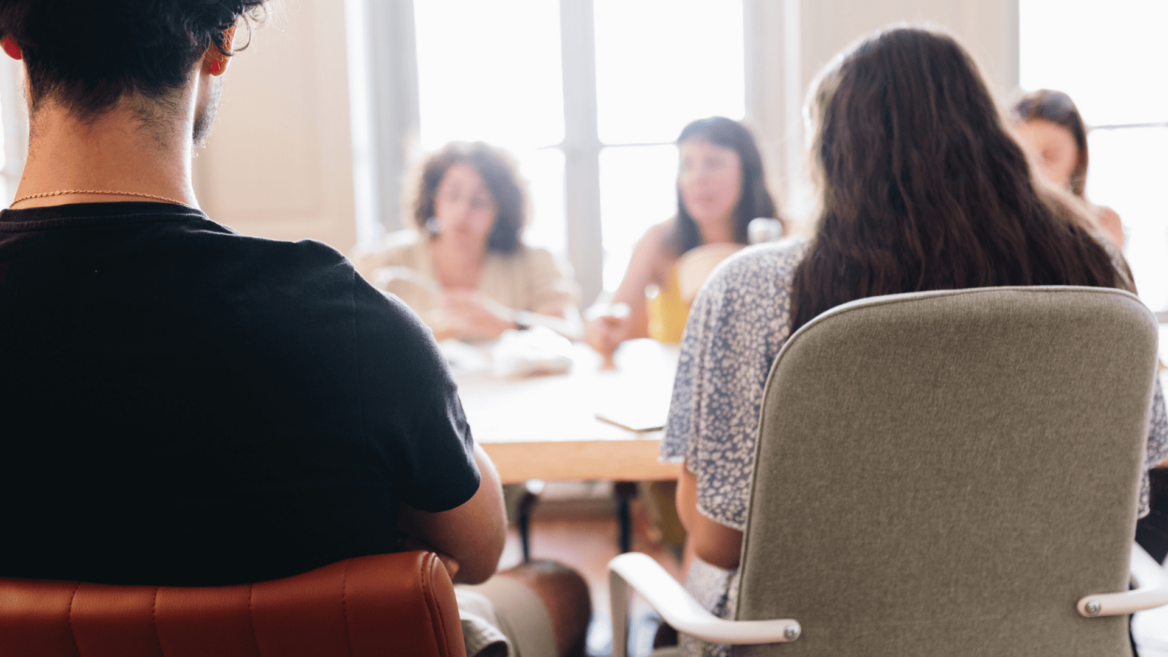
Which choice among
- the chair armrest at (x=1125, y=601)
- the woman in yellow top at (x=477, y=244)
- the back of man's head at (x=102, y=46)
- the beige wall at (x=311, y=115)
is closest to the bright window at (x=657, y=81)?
the beige wall at (x=311, y=115)

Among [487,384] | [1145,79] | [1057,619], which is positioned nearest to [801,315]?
[1057,619]

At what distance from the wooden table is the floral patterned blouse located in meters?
0.24

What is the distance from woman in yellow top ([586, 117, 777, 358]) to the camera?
242cm

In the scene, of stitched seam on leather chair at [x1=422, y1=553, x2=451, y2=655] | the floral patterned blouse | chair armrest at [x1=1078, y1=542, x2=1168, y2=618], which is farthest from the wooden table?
stitched seam on leather chair at [x1=422, y1=553, x2=451, y2=655]

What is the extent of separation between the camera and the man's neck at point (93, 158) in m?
0.56

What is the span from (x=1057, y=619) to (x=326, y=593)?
627 mm

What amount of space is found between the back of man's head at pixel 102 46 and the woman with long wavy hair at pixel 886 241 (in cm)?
59

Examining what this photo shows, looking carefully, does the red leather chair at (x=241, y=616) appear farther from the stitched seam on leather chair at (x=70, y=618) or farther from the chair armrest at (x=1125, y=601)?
the chair armrest at (x=1125, y=601)

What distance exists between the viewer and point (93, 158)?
0.56 m

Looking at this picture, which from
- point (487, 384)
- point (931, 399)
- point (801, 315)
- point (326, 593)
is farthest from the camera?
point (487, 384)

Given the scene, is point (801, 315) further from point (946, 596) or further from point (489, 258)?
point (489, 258)

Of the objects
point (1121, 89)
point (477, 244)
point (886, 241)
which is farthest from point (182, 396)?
point (1121, 89)

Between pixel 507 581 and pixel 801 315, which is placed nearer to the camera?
pixel 801 315

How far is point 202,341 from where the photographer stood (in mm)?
510
